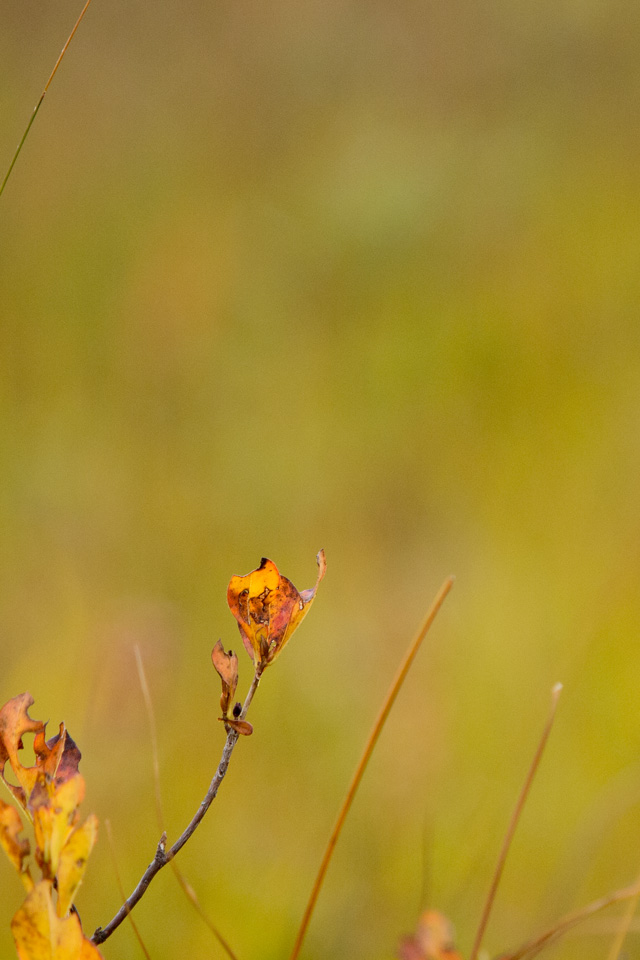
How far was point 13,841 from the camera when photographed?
0.91 ft

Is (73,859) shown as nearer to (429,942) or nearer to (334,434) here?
(429,942)

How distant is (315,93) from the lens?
3.22 m

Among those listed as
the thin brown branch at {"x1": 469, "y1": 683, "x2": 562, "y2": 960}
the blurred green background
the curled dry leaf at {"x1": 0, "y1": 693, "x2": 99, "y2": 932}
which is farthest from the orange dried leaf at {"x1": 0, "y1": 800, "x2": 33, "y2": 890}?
the blurred green background

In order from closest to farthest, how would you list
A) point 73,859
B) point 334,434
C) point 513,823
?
point 73,859 → point 513,823 → point 334,434

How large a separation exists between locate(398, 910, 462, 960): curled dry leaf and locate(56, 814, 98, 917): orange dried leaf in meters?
0.25

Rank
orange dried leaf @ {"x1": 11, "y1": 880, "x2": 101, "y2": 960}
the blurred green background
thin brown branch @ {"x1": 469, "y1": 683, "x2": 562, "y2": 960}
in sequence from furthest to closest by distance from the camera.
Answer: the blurred green background → thin brown branch @ {"x1": 469, "y1": 683, "x2": 562, "y2": 960} → orange dried leaf @ {"x1": 11, "y1": 880, "x2": 101, "y2": 960}

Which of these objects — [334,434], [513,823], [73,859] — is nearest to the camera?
[73,859]

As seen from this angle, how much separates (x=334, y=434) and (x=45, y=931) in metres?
1.57

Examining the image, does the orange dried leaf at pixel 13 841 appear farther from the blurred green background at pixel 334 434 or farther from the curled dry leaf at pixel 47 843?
the blurred green background at pixel 334 434

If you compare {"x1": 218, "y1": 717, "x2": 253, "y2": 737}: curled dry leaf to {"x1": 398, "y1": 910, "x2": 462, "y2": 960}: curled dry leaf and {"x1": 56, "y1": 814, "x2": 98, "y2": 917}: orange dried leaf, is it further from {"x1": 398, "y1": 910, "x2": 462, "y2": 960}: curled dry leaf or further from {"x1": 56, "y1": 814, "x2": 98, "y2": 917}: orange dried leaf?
{"x1": 398, "y1": 910, "x2": 462, "y2": 960}: curled dry leaf

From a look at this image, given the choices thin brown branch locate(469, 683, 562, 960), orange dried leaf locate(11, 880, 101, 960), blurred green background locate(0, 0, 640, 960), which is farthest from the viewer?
blurred green background locate(0, 0, 640, 960)

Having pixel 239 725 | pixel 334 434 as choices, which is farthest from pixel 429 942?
pixel 334 434

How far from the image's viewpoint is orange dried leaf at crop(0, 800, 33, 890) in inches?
10.9

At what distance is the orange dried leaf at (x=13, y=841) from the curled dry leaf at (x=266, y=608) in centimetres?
9
